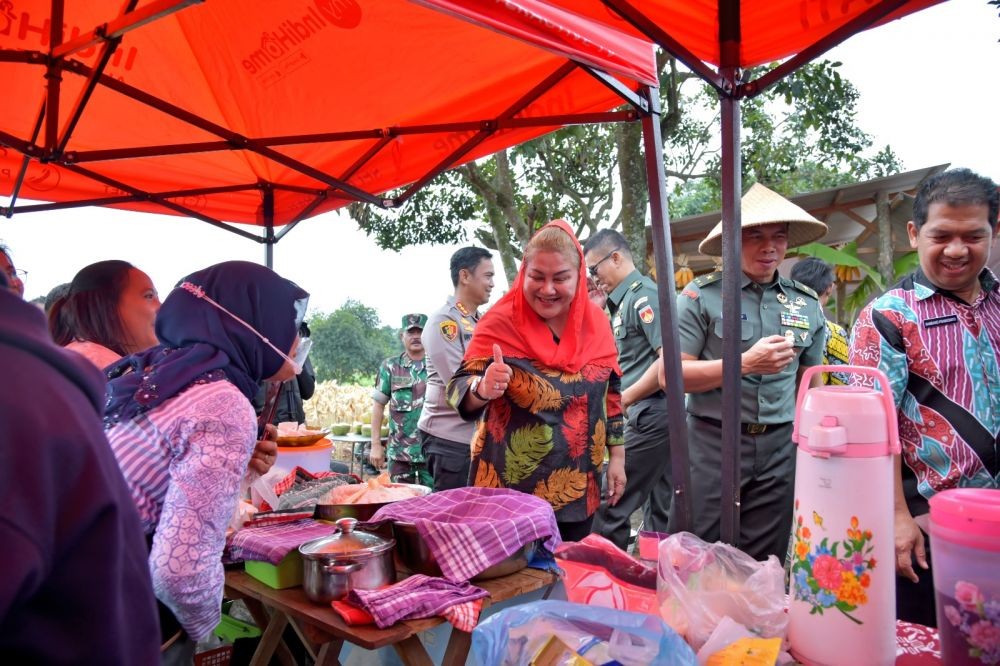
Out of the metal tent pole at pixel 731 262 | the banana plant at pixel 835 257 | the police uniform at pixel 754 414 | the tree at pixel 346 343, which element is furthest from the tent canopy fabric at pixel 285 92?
the tree at pixel 346 343

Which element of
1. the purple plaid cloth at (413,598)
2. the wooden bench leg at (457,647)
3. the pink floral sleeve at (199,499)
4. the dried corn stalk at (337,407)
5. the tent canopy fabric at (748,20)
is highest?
the tent canopy fabric at (748,20)

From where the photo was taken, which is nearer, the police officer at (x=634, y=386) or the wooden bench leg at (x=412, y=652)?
the wooden bench leg at (x=412, y=652)

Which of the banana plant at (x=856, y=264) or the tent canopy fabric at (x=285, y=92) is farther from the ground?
the tent canopy fabric at (x=285, y=92)

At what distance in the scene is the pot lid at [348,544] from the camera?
164 cm

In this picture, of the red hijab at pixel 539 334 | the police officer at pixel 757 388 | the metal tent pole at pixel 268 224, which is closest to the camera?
the red hijab at pixel 539 334

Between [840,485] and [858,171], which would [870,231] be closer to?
[858,171]

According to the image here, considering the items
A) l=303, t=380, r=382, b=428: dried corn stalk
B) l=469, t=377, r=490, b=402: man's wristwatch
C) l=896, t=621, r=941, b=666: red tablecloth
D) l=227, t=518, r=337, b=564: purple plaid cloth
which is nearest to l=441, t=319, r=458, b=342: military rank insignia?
l=469, t=377, r=490, b=402: man's wristwatch

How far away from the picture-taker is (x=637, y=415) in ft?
13.1

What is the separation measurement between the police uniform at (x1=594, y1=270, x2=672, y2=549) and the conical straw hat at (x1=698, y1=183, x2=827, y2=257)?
0.59m

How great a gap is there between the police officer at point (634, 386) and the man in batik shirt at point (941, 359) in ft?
6.04

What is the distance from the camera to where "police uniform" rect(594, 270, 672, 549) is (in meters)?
3.89

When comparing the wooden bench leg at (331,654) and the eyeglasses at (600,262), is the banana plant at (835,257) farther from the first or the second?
the wooden bench leg at (331,654)

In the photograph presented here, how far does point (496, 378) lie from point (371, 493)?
568mm

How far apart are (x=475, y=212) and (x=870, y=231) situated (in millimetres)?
6123
